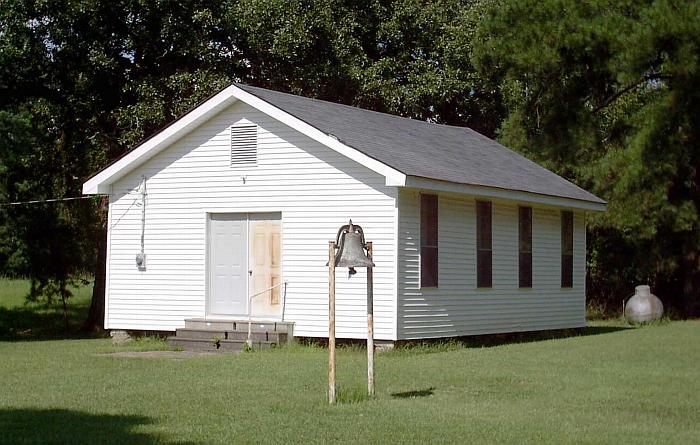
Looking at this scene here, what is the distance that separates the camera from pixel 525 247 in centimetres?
2333

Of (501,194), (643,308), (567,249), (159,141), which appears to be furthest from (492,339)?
(643,308)

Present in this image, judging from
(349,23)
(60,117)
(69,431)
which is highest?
(349,23)

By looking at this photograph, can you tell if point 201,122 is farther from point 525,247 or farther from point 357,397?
point 357,397

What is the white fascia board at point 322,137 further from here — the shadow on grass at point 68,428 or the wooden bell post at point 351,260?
the shadow on grass at point 68,428

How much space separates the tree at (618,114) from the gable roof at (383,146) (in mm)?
2278

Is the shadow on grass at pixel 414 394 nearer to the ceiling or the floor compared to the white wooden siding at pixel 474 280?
nearer to the floor

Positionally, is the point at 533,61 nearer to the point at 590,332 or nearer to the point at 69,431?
the point at 590,332

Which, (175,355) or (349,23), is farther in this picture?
(349,23)

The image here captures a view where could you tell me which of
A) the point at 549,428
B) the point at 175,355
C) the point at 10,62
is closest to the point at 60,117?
the point at 10,62

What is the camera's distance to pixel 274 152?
2033 cm

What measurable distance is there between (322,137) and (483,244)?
14.6 feet

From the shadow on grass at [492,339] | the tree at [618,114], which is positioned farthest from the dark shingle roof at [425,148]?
the shadow on grass at [492,339]

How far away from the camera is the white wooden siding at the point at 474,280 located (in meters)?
19.3

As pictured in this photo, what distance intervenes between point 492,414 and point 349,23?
20.8 meters
